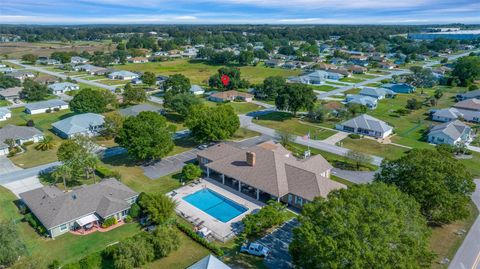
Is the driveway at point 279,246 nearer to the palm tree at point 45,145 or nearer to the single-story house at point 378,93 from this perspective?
the palm tree at point 45,145

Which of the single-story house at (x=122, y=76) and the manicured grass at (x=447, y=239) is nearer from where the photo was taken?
the manicured grass at (x=447, y=239)

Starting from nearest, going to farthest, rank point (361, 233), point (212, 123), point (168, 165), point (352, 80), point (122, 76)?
point (361, 233) → point (168, 165) → point (212, 123) → point (122, 76) → point (352, 80)

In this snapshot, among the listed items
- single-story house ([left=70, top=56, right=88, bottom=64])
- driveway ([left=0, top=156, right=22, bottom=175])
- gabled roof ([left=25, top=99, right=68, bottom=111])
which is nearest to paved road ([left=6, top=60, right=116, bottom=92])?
single-story house ([left=70, top=56, right=88, bottom=64])

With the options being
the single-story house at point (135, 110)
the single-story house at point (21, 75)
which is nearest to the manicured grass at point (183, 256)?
the single-story house at point (135, 110)

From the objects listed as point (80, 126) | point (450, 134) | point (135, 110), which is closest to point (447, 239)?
point (450, 134)

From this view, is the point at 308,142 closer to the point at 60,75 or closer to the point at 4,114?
the point at 4,114

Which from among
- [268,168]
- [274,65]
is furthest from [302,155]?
[274,65]
